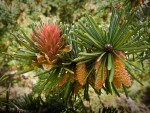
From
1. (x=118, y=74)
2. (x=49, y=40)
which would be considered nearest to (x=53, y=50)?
(x=49, y=40)

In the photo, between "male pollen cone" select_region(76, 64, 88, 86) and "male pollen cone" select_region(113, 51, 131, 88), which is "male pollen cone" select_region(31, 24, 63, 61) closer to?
"male pollen cone" select_region(76, 64, 88, 86)

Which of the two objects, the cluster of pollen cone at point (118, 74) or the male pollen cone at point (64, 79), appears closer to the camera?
the cluster of pollen cone at point (118, 74)

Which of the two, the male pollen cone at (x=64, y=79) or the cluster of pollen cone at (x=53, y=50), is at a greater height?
the cluster of pollen cone at (x=53, y=50)

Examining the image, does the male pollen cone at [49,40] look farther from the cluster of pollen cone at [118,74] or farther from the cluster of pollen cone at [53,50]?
the cluster of pollen cone at [118,74]

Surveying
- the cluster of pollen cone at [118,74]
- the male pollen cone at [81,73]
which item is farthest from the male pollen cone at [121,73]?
the male pollen cone at [81,73]

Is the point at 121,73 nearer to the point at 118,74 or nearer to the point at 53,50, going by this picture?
the point at 118,74

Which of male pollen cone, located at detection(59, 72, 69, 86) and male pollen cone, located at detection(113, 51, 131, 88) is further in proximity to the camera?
male pollen cone, located at detection(59, 72, 69, 86)

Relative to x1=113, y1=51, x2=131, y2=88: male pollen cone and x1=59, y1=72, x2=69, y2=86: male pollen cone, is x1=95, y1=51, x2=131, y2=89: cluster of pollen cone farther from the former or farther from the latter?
x1=59, y1=72, x2=69, y2=86: male pollen cone

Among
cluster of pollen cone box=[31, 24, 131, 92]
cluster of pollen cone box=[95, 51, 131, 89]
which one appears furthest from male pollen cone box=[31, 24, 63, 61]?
cluster of pollen cone box=[95, 51, 131, 89]

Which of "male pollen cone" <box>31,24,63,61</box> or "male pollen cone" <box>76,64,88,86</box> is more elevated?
"male pollen cone" <box>31,24,63,61</box>
